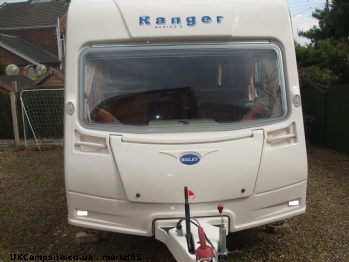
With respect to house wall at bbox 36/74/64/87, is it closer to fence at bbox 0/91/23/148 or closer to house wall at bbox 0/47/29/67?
fence at bbox 0/91/23/148

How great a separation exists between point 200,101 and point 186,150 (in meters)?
0.76

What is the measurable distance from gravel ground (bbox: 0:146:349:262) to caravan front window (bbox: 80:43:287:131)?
1470 mm

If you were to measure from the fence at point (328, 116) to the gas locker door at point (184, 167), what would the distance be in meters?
6.82

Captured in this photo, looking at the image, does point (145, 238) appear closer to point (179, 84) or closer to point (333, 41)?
point (179, 84)

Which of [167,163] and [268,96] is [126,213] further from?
[268,96]

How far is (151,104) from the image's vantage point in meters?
4.22

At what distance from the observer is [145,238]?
4.89 meters

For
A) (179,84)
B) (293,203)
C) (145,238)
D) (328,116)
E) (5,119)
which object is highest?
(179,84)

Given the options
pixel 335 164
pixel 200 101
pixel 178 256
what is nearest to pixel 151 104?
pixel 200 101

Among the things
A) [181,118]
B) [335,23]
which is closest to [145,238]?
[181,118]

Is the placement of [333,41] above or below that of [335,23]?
below

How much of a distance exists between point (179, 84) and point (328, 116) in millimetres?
7405

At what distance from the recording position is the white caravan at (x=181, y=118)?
3660 mm

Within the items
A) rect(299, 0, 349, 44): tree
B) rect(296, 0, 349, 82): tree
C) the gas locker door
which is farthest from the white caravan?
rect(299, 0, 349, 44): tree
